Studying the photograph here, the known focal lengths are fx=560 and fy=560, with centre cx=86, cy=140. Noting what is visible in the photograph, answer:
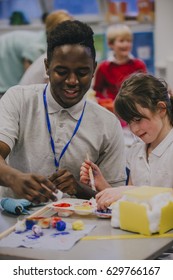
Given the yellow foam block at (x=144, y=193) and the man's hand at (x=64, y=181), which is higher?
the yellow foam block at (x=144, y=193)

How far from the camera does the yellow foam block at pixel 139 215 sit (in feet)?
5.18

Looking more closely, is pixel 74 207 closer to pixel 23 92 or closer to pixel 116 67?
pixel 23 92

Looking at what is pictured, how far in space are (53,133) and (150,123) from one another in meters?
0.39

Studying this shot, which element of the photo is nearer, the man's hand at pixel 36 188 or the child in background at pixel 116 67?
the man's hand at pixel 36 188

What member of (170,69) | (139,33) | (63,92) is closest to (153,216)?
(63,92)

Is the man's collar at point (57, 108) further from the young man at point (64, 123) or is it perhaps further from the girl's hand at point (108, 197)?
the girl's hand at point (108, 197)

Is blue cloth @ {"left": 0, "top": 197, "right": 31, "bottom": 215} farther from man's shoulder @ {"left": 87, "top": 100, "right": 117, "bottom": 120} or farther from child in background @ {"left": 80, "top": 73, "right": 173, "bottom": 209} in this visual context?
man's shoulder @ {"left": 87, "top": 100, "right": 117, "bottom": 120}

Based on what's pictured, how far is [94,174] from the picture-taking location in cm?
208

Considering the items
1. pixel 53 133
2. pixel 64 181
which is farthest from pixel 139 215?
pixel 53 133

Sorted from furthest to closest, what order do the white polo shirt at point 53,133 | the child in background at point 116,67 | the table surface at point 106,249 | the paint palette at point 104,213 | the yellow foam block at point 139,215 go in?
the child in background at point 116,67 < the white polo shirt at point 53,133 < the paint palette at point 104,213 < the yellow foam block at point 139,215 < the table surface at point 106,249

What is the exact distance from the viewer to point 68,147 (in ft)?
7.16

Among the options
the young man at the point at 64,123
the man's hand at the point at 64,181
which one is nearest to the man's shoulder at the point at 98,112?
the young man at the point at 64,123

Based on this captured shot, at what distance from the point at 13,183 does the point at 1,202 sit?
0.71 ft

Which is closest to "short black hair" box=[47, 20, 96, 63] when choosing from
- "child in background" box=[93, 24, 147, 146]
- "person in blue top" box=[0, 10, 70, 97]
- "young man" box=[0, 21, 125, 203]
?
"young man" box=[0, 21, 125, 203]
